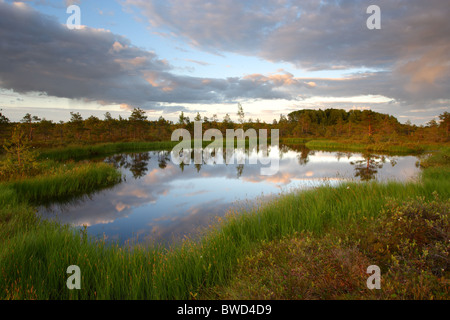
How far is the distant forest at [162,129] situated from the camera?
143 feet

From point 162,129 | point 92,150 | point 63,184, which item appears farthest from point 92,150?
point 162,129

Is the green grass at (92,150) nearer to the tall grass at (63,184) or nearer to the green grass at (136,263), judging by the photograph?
the tall grass at (63,184)

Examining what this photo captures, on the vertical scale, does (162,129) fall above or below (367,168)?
above

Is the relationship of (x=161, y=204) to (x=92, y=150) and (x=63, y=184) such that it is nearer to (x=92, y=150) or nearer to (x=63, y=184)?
(x=63, y=184)

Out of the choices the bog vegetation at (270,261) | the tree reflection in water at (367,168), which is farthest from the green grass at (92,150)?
the tree reflection in water at (367,168)

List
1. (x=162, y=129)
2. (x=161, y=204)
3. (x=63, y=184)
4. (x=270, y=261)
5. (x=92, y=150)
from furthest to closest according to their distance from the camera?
(x=162, y=129) → (x=92, y=150) → (x=63, y=184) → (x=161, y=204) → (x=270, y=261)

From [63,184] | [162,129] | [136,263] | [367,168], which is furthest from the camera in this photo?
[162,129]

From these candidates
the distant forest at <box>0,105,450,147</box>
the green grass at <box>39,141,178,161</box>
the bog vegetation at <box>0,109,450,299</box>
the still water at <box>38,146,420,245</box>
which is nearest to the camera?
the bog vegetation at <box>0,109,450,299</box>

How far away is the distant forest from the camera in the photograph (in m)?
43.7

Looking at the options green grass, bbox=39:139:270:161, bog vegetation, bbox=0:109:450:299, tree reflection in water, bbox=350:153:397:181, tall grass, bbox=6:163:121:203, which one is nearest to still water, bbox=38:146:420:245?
tall grass, bbox=6:163:121:203

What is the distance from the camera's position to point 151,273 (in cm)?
448

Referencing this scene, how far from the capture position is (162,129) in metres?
73.8

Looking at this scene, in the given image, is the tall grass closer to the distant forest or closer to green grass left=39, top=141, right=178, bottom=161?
the distant forest
